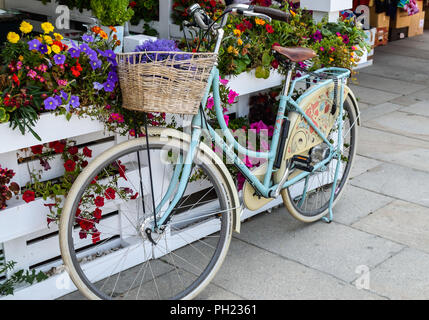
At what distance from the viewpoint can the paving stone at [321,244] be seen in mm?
3496

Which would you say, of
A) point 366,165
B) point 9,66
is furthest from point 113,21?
point 366,165

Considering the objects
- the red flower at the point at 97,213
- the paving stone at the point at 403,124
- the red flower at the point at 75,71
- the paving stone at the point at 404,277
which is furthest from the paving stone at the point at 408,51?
the red flower at the point at 75,71

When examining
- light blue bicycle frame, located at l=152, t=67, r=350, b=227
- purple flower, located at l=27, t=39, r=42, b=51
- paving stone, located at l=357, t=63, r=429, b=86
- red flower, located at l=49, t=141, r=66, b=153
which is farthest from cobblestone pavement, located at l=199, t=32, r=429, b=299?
paving stone, located at l=357, t=63, r=429, b=86

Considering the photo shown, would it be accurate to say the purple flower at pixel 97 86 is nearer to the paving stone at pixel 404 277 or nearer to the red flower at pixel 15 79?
the red flower at pixel 15 79

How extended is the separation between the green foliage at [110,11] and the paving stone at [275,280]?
143 centimetres

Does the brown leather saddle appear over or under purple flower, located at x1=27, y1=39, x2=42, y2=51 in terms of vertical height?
under

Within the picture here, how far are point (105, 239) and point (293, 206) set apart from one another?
1095mm

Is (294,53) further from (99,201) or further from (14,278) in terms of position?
(14,278)

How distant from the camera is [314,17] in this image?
14.3 ft

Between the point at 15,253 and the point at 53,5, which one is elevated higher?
the point at 53,5

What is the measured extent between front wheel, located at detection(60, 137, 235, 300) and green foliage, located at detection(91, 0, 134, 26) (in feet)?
2.39

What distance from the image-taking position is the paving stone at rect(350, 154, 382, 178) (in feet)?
15.8

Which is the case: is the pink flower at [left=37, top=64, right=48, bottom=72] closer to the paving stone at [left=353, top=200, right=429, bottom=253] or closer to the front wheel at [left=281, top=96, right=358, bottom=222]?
the front wheel at [left=281, top=96, right=358, bottom=222]
